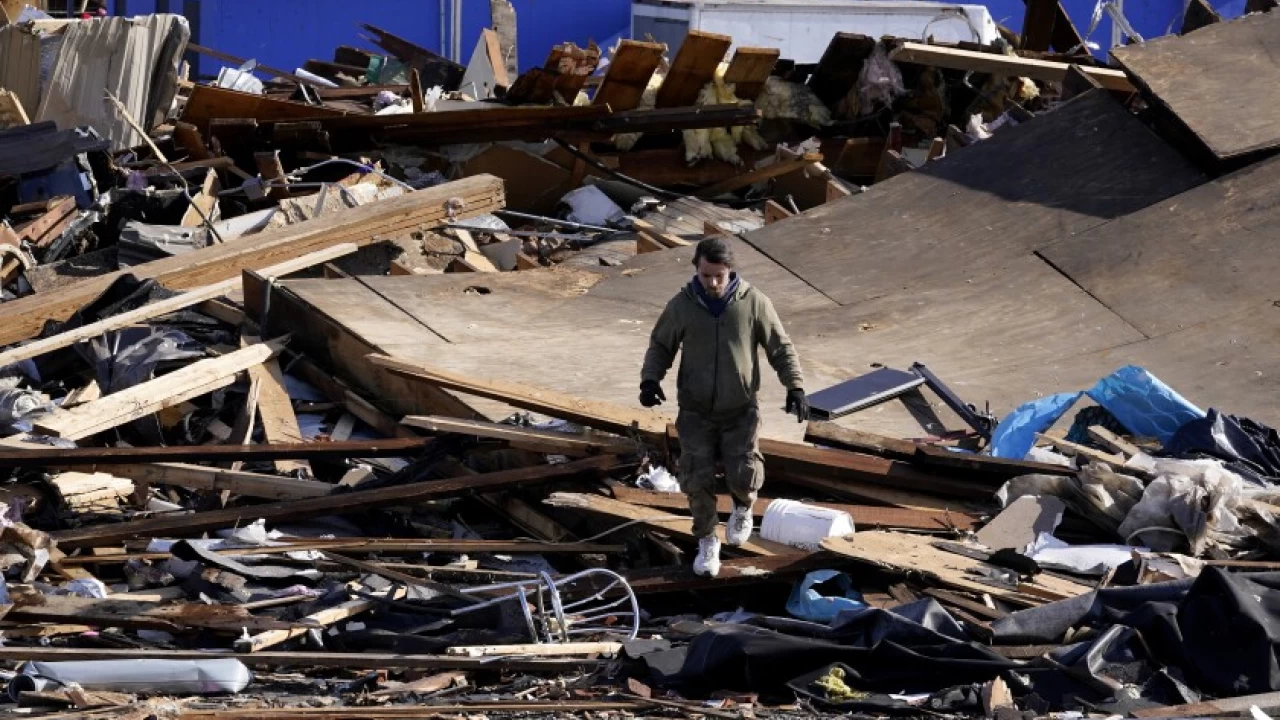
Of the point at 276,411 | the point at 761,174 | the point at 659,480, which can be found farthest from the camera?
the point at 761,174

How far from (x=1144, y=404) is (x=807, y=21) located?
1727 centimetres

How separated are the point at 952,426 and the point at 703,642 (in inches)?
134

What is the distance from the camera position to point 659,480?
355 inches

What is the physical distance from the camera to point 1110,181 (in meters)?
13.0

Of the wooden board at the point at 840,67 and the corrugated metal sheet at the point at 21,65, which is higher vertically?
the wooden board at the point at 840,67

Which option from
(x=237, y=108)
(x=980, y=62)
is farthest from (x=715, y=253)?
(x=237, y=108)

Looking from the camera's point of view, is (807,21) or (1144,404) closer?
(1144,404)

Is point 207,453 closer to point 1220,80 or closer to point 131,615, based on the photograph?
point 131,615

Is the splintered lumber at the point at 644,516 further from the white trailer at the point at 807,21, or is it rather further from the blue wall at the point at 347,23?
the blue wall at the point at 347,23

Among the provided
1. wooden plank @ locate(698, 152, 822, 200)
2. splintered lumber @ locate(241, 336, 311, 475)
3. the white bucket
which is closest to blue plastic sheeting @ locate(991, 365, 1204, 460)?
the white bucket

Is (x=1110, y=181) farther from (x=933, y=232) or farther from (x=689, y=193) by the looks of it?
(x=689, y=193)

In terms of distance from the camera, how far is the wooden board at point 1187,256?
11.3 metres

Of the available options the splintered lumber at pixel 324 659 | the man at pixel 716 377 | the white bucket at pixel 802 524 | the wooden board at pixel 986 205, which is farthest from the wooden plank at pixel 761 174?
the splintered lumber at pixel 324 659

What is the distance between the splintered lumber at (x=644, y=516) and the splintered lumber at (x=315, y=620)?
1.01 metres
